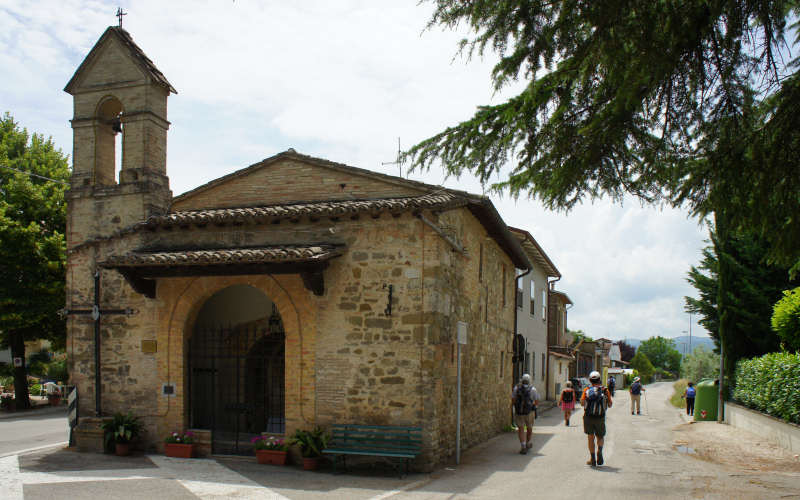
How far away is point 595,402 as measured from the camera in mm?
10969

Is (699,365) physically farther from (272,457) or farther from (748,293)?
(272,457)

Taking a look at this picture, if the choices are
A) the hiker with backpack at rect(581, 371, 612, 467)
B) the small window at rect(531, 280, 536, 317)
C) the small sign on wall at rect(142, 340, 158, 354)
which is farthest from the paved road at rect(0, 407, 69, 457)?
the small window at rect(531, 280, 536, 317)

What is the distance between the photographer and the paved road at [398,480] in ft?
28.1

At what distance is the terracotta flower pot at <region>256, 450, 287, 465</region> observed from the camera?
35.1 feet

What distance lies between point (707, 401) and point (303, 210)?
15051 millimetres

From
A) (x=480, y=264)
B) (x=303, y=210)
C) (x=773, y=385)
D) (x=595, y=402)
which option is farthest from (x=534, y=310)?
(x=303, y=210)

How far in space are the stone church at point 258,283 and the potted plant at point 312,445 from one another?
285 millimetres

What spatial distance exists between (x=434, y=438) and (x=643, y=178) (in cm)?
557

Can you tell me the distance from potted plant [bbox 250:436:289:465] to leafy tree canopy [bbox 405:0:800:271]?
5987 mm

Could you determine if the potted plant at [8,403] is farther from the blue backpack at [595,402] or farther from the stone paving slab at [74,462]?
the blue backpack at [595,402]

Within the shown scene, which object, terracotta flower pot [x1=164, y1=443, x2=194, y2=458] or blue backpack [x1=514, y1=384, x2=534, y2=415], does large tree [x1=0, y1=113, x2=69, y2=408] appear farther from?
blue backpack [x1=514, y1=384, x2=534, y2=415]

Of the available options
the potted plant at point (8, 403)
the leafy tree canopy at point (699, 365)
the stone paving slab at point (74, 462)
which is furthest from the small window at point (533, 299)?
the potted plant at point (8, 403)

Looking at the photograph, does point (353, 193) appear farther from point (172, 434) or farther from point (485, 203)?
point (172, 434)

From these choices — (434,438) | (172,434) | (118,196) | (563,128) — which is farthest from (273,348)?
(563,128)
